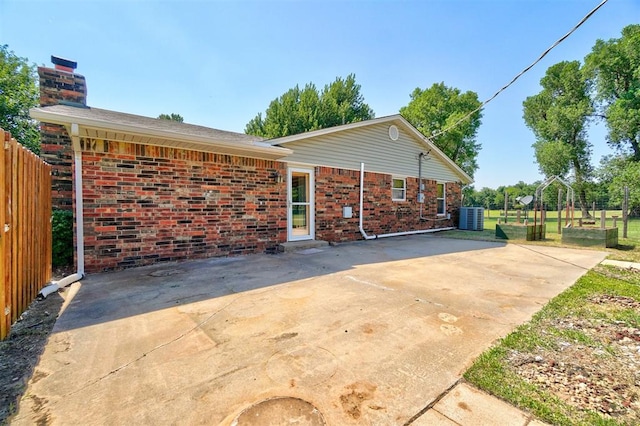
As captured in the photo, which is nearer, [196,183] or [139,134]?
[139,134]

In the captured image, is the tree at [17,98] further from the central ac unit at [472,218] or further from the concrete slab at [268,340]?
the central ac unit at [472,218]

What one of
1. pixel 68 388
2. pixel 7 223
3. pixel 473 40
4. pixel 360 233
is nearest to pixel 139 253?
pixel 7 223

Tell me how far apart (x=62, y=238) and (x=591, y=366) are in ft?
25.0

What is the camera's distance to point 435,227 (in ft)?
39.8

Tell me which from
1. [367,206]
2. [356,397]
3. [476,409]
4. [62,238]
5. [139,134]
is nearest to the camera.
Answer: [476,409]

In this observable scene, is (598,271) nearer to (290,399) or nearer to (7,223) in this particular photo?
(290,399)

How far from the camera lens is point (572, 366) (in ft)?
6.79

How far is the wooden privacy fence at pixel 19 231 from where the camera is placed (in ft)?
8.25

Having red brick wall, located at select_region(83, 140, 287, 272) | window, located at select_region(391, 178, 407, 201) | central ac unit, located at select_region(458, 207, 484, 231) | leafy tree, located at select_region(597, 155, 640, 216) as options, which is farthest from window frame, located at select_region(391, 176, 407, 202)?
leafy tree, located at select_region(597, 155, 640, 216)

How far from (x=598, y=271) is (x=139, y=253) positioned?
337 inches

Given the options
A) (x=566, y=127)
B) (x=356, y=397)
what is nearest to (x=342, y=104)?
(x=566, y=127)

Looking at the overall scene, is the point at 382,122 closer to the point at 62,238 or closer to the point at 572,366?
the point at 572,366

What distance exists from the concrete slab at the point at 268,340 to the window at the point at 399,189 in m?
5.89

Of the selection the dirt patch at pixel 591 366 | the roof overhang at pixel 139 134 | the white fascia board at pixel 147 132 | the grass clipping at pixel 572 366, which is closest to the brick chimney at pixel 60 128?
the roof overhang at pixel 139 134
